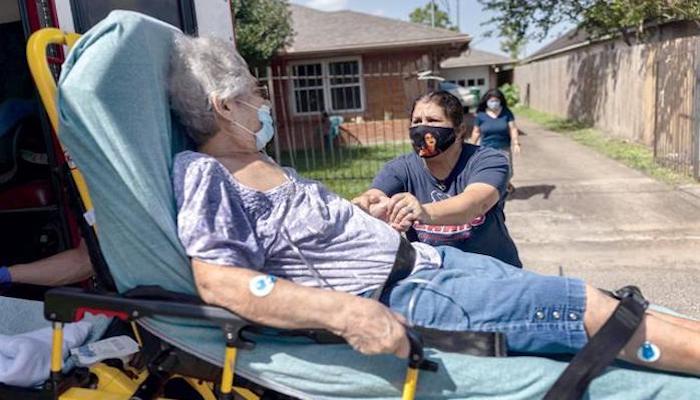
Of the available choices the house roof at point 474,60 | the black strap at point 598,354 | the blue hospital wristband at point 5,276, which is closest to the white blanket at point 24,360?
the blue hospital wristband at point 5,276

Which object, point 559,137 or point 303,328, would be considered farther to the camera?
point 559,137

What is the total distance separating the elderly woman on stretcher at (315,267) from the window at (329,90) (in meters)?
14.6

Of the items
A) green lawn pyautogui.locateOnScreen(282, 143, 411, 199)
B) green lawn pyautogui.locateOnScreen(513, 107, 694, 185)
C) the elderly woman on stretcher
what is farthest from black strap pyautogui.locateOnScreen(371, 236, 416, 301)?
green lawn pyautogui.locateOnScreen(513, 107, 694, 185)

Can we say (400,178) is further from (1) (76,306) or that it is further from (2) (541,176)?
(2) (541,176)

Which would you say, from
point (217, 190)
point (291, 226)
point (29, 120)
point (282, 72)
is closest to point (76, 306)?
point (217, 190)

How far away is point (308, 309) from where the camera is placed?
5.85 ft

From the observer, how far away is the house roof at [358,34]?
54.1ft

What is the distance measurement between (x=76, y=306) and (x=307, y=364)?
0.73 metres

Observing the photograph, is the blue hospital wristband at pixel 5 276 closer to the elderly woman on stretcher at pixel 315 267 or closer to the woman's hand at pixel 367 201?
the elderly woman on stretcher at pixel 315 267

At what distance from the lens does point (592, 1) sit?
633 inches

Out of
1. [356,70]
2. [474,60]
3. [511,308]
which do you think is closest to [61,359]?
[511,308]

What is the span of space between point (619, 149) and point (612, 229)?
689 centimetres

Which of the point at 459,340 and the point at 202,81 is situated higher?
the point at 202,81

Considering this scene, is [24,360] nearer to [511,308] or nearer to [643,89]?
[511,308]
